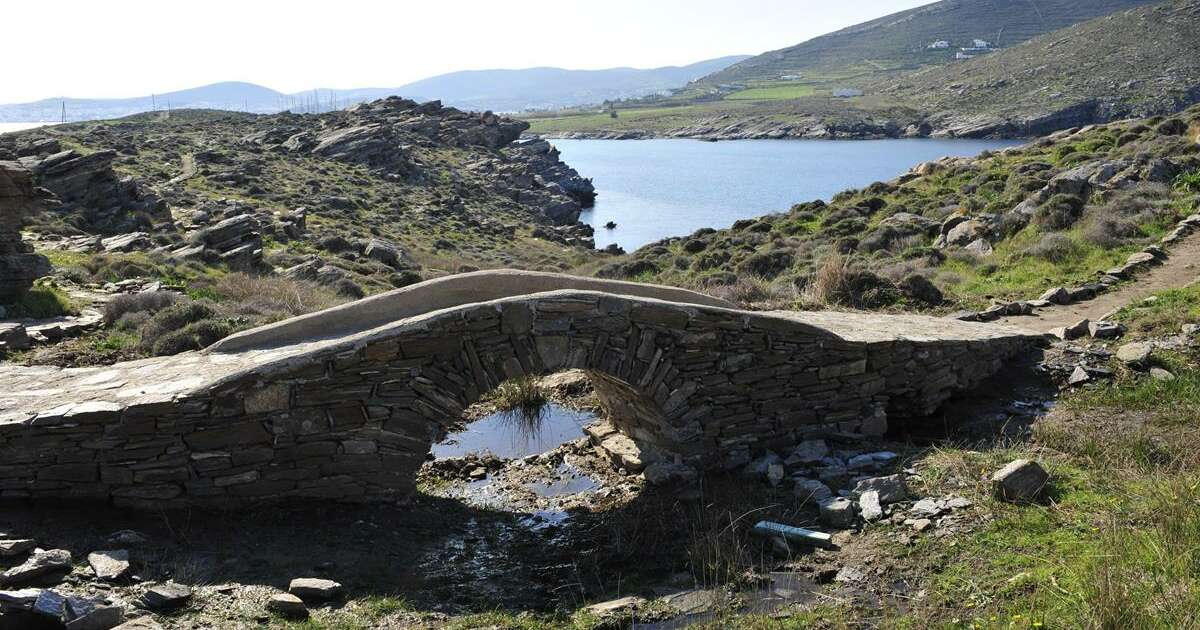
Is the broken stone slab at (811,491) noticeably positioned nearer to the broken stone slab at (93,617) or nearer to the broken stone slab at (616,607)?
the broken stone slab at (616,607)

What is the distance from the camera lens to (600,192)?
209 ft

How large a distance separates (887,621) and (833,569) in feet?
2.96

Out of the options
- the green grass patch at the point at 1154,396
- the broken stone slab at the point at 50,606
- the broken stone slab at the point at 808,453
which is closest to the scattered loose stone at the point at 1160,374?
the green grass patch at the point at 1154,396

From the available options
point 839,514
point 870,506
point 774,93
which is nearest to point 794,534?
point 839,514

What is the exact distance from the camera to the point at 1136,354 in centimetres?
915

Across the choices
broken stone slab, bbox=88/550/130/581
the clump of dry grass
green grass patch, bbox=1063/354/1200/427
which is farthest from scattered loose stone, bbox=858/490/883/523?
the clump of dry grass

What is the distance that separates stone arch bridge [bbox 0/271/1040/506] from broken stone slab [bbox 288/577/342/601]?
132cm

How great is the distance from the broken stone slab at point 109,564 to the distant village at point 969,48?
135 metres

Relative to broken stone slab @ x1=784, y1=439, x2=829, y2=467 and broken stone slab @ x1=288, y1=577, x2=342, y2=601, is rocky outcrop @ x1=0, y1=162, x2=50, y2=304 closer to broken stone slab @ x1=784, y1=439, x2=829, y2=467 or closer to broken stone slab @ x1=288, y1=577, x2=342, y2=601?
broken stone slab @ x1=288, y1=577, x2=342, y2=601

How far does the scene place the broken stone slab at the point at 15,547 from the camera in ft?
17.8

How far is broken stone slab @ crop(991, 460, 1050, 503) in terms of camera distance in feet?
20.4

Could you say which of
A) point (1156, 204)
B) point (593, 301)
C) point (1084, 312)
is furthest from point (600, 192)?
point (593, 301)

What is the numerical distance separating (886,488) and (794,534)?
3.00 feet

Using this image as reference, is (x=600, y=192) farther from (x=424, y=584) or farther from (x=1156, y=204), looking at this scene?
(x=424, y=584)
